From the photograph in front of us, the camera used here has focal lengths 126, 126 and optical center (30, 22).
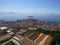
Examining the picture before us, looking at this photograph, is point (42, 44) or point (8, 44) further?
point (42, 44)

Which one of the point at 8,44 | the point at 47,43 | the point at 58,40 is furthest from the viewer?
the point at 58,40

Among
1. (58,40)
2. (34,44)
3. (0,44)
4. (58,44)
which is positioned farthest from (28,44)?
(58,40)

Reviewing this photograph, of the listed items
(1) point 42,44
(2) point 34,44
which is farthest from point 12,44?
(1) point 42,44

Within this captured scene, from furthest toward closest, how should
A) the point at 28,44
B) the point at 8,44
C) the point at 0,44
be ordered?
the point at 28,44 → the point at 8,44 → the point at 0,44

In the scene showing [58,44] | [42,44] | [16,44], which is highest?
[16,44]

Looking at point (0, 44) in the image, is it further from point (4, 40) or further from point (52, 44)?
point (52, 44)

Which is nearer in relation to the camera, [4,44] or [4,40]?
[4,44]

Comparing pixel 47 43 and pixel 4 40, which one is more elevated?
pixel 4 40

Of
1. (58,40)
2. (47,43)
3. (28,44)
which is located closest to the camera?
(28,44)

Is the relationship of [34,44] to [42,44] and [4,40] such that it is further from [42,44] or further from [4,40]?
[4,40]
